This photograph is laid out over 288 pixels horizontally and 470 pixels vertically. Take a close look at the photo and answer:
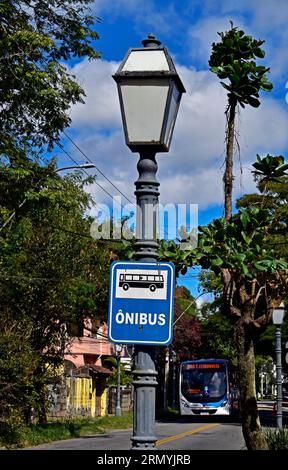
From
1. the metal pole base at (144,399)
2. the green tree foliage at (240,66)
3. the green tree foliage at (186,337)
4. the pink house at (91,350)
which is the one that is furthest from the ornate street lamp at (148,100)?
the green tree foliage at (186,337)

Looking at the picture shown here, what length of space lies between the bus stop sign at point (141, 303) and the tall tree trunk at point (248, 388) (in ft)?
19.2

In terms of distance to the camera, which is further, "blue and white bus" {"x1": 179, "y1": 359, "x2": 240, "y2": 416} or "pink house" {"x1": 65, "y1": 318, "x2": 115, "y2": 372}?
"pink house" {"x1": 65, "y1": 318, "x2": 115, "y2": 372}

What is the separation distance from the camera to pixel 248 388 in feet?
31.7

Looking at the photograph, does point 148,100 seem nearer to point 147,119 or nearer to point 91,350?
point 147,119

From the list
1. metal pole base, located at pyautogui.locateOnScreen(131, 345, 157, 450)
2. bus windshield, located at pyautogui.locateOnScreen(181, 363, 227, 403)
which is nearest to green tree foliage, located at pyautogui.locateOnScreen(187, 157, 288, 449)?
metal pole base, located at pyautogui.locateOnScreen(131, 345, 157, 450)

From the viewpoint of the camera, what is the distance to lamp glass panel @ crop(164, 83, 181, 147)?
4.41m

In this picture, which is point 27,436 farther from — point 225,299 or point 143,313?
point 143,313

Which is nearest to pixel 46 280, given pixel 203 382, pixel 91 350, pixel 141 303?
pixel 203 382

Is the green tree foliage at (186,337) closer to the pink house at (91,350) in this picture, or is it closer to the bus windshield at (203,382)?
the pink house at (91,350)

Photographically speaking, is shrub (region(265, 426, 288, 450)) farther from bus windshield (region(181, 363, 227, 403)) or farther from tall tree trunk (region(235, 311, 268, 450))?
bus windshield (region(181, 363, 227, 403))

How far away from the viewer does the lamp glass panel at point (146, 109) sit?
434cm

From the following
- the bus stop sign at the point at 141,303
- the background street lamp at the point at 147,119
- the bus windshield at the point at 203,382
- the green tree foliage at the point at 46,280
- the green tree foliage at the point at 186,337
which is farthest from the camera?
the green tree foliage at the point at 186,337

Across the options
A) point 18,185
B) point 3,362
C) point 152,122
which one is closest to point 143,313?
point 152,122

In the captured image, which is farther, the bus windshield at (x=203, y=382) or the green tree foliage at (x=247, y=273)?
the bus windshield at (x=203, y=382)
